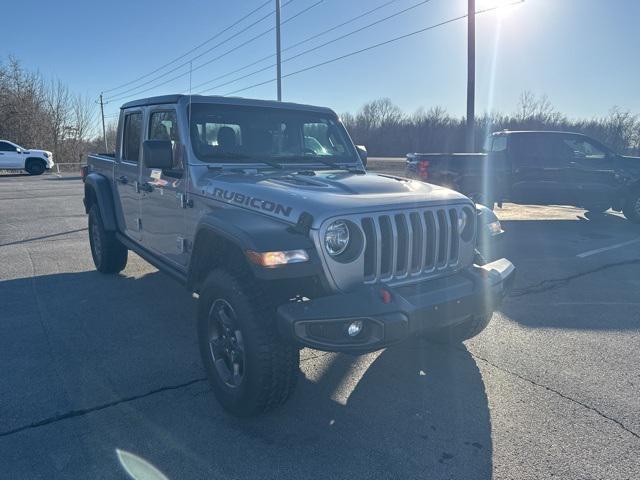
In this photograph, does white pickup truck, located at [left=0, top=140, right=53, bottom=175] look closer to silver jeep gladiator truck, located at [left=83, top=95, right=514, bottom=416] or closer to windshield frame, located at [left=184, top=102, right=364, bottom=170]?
silver jeep gladiator truck, located at [left=83, top=95, right=514, bottom=416]

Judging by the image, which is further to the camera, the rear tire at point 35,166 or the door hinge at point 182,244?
the rear tire at point 35,166

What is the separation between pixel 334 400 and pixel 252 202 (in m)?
1.42

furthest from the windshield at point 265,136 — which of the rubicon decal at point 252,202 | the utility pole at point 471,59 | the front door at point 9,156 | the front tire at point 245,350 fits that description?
the front door at point 9,156

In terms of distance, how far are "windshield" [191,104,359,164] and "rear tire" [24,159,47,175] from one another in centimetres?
2456

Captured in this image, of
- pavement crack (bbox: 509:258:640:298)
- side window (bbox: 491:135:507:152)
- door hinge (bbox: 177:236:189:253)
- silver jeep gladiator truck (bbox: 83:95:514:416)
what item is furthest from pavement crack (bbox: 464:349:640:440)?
side window (bbox: 491:135:507:152)

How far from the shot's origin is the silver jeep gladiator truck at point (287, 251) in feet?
8.69

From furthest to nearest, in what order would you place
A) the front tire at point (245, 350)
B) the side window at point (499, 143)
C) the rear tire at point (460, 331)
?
1. the side window at point (499, 143)
2. the rear tire at point (460, 331)
3. the front tire at point (245, 350)

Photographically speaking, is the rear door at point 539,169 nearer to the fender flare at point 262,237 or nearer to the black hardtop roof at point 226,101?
the black hardtop roof at point 226,101

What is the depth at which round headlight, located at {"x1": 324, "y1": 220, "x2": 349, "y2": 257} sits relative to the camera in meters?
2.79

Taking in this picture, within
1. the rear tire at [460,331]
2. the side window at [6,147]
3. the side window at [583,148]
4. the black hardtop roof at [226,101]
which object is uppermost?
the side window at [6,147]

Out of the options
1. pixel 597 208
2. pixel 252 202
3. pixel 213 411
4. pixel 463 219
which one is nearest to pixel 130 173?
pixel 252 202

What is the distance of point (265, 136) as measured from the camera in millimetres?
4348

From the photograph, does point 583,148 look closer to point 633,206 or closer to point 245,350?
point 633,206

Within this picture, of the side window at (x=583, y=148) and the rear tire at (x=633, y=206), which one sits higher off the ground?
the side window at (x=583, y=148)
